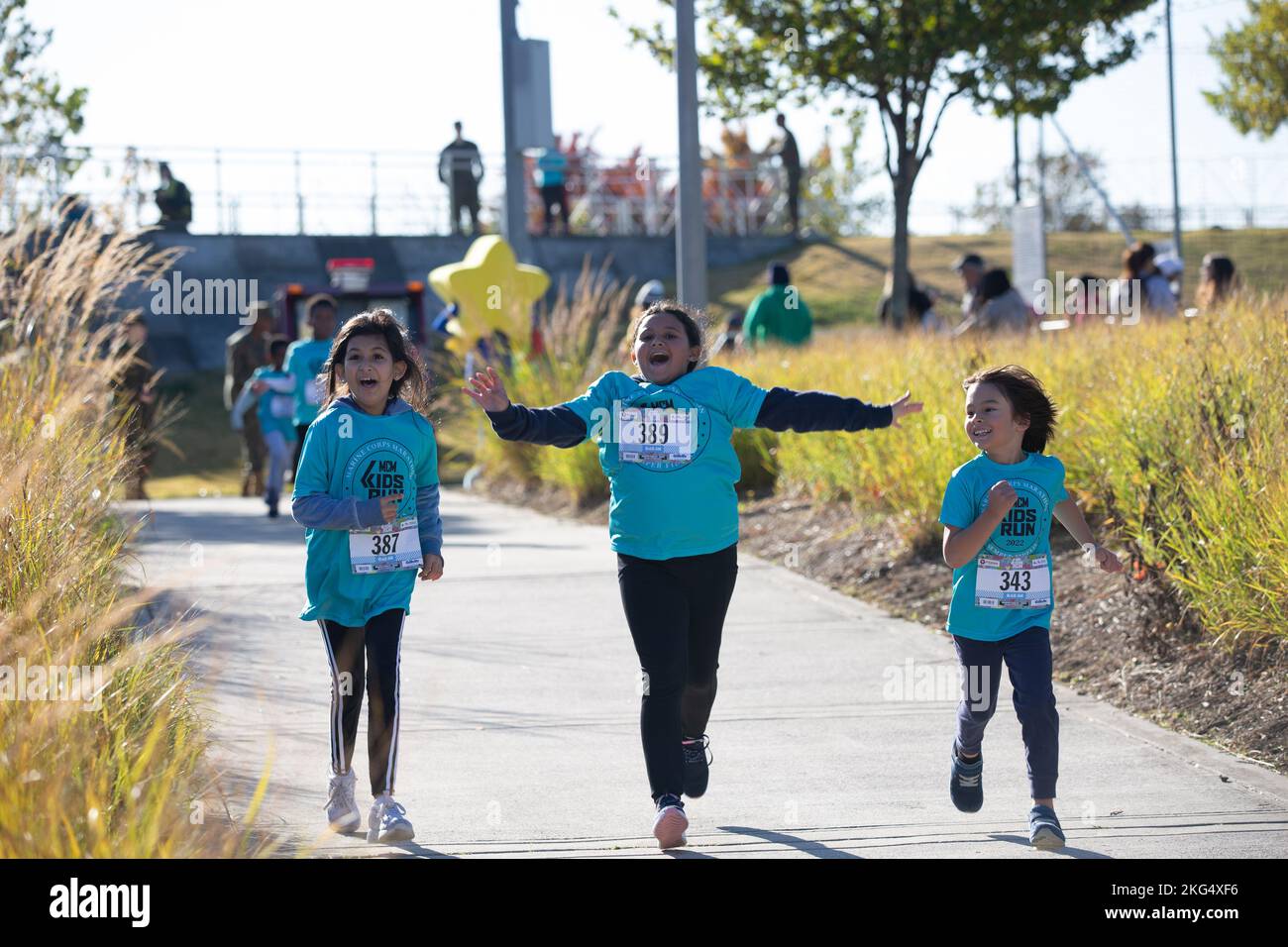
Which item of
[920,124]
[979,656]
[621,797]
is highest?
[920,124]

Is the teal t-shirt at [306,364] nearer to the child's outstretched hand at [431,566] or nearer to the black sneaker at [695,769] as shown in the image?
the child's outstretched hand at [431,566]

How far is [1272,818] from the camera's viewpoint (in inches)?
199

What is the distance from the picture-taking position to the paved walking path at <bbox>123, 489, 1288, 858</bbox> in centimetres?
507

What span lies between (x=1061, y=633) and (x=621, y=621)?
2.34 metres

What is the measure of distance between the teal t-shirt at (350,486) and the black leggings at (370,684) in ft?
0.15

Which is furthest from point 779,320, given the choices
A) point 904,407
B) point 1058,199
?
point 1058,199

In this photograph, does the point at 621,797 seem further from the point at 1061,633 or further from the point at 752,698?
the point at 1061,633

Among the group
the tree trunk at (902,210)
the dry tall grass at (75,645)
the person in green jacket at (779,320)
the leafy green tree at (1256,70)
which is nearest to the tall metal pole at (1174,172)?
the leafy green tree at (1256,70)

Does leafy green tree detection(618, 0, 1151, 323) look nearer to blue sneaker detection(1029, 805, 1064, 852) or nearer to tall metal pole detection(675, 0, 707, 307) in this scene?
tall metal pole detection(675, 0, 707, 307)

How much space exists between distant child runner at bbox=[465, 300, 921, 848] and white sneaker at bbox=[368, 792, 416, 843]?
0.73m

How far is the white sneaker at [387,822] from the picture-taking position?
16.5 ft

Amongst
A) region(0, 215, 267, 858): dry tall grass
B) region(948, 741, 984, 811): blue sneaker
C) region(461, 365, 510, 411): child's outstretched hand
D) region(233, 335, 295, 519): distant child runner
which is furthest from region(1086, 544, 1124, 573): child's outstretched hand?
region(233, 335, 295, 519): distant child runner
